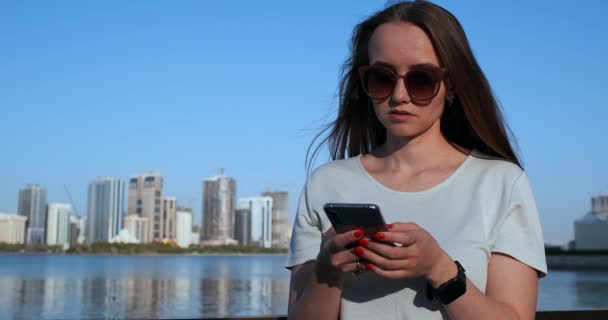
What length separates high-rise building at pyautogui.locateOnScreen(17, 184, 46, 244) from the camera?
13500 cm

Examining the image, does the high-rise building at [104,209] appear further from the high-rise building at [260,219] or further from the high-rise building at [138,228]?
the high-rise building at [260,219]

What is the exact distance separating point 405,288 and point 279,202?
455ft

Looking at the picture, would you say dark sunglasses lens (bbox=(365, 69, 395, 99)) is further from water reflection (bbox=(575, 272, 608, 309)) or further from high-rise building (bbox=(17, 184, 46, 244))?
high-rise building (bbox=(17, 184, 46, 244))

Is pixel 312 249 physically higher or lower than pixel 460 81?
lower

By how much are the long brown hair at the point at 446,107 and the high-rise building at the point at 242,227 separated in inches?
5306

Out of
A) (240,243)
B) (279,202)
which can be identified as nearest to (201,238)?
(240,243)

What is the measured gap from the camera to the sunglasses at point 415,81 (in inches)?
60.4

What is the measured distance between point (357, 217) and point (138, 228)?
131 m

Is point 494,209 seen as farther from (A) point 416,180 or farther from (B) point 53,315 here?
(B) point 53,315

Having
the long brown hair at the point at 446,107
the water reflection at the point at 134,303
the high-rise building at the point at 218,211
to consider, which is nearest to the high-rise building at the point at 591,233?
the high-rise building at the point at 218,211

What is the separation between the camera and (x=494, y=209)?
4.92 ft

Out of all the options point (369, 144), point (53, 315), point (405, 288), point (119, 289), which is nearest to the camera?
point (405, 288)

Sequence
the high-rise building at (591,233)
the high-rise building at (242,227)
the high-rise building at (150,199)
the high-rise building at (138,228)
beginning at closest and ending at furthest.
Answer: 1. the high-rise building at (591,233)
2. the high-rise building at (138,228)
3. the high-rise building at (150,199)
4. the high-rise building at (242,227)

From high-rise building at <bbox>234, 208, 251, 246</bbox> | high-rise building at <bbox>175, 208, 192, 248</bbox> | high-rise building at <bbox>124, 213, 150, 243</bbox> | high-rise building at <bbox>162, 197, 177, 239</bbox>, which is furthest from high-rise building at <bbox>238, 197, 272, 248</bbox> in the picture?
high-rise building at <bbox>124, 213, 150, 243</bbox>
